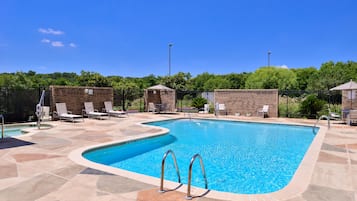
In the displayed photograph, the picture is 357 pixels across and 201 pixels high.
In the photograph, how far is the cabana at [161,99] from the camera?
17219mm

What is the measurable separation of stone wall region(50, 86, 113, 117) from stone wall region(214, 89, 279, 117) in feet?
23.9

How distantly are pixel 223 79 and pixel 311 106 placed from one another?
35117 mm

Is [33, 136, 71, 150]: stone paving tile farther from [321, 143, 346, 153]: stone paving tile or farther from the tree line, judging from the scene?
the tree line

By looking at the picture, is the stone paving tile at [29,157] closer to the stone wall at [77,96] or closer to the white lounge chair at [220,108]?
the stone wall at [77,96]

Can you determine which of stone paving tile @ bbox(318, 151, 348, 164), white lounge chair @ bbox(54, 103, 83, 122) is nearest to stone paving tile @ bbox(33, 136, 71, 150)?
white lounge chair @ bbox(54, 103, 83, 122)

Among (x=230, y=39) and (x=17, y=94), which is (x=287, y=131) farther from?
(x=230, y=39)

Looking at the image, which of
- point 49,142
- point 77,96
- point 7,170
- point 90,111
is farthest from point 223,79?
point 7,170

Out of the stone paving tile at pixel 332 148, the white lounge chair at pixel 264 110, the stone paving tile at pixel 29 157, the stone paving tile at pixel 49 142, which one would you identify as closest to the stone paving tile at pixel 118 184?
the stone paving tile at pixel 29 157

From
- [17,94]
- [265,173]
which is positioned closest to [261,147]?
[265,173]

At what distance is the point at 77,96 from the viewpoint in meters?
12.7

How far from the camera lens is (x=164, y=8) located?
661 inches

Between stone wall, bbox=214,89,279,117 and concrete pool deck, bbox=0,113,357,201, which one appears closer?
concrete pool deck, bbox=0,113,357,201

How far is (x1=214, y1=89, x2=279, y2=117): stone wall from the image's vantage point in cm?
1457

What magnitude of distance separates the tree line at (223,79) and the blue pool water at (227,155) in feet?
60.9
